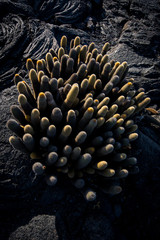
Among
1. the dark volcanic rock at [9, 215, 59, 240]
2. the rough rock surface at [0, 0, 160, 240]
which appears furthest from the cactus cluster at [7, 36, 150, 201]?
the dark volcanic rock at [9, 215, 59, 240]

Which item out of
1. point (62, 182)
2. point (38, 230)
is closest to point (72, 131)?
point (62, 182)

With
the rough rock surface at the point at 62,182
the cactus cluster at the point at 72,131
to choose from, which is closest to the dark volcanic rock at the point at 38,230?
the rough rock surface at the point at 62,182

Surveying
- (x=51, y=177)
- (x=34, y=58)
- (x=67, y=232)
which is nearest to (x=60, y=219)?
(x=67, y=232)

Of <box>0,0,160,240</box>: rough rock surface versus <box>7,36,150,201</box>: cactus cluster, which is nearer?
<box>7,36,150,201</box>: cactus cluster

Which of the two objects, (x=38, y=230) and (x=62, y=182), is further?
(x=62, y=182)

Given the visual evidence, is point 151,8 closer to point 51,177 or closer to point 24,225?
point 51,177

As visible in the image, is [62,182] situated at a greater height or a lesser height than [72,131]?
lesser

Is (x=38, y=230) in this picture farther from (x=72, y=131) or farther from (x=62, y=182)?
(x=72, y=131)

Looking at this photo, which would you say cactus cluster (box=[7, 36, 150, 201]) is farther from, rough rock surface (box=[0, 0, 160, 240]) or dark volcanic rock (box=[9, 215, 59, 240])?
dark volcanic rock (box=[9, 215, 59, 240])

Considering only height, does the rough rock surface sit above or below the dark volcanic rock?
above
